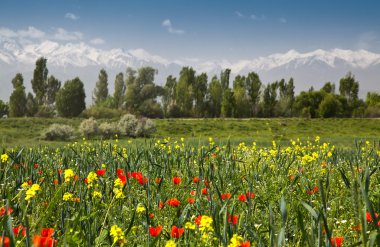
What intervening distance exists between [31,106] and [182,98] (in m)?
31.4

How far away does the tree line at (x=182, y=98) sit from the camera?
78.0 meters

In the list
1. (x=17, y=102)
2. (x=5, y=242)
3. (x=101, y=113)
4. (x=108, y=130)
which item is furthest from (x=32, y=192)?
(x=17, y=102)

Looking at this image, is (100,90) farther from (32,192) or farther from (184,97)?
(32,192)

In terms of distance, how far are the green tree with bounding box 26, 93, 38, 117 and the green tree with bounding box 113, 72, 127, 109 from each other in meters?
16.7

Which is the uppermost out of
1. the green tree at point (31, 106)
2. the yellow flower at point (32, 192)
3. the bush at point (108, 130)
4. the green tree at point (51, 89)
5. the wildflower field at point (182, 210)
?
the green tree at point (51, 89)

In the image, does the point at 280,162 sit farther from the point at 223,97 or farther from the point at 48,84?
the point at 48,84

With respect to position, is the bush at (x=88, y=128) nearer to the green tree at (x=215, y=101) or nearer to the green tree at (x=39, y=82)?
the green tree at (x=39, y=82)

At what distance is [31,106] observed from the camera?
255ft

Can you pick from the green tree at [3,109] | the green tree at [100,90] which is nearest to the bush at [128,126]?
the green tree at [100,90]

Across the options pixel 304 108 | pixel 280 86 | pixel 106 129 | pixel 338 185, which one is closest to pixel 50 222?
pixel 338 185

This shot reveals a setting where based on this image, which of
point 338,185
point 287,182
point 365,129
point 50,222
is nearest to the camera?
point 50,222

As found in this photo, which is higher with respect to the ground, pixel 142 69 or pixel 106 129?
pixel 142 69

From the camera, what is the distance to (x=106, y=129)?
148 ft

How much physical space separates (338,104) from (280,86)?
47.7ft
